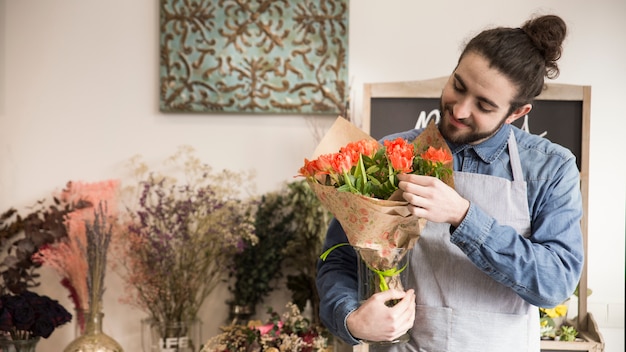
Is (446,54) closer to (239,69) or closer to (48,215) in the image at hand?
(239,69)

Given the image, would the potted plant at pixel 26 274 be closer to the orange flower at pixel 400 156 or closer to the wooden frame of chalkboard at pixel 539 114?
the wooden frame of chalkboard at pixel 539 114

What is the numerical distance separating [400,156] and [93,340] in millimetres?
2043

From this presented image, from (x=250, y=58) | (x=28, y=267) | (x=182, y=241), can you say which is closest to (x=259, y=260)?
(x=182, y=241)

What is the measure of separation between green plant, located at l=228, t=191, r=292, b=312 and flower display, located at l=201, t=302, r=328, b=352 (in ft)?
0.74

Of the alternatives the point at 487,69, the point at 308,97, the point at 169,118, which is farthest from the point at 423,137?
the point at 169,118

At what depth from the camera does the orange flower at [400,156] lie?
141cm

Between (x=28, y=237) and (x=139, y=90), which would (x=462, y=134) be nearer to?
(x=139, y=90)

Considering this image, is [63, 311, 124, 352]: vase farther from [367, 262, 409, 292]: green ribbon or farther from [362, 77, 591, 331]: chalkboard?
[367, 262, 409, 292]: green ribbon

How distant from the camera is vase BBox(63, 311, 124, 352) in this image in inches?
117

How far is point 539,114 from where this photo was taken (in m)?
2.98

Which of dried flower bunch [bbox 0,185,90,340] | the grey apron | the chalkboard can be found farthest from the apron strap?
dried flower bunch [bbox 0,185,90,340]

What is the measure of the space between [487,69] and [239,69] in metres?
1.89

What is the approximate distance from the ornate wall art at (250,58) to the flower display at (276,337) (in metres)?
0.97

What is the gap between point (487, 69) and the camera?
5.23ft
